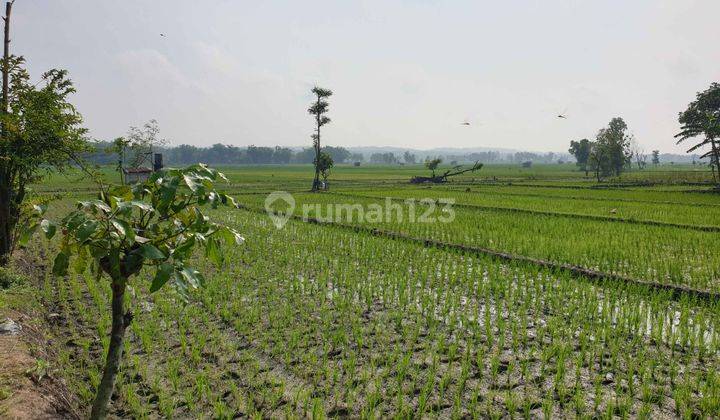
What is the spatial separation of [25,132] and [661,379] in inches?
342

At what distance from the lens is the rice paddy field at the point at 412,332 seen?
13.0 feet

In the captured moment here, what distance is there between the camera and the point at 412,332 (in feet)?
18.3

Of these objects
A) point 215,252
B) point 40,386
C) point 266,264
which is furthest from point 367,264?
point 215,252

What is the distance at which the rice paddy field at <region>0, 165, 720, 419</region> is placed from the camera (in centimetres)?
398

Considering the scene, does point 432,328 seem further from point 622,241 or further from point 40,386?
point 622,241

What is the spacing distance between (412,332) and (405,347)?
0.46 metres

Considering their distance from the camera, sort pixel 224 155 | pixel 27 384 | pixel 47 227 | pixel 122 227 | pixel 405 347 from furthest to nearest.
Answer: pixel 224 155 < pixel 405 347 < pixel 27 384 < pixel 47 227 < pixel 122 227

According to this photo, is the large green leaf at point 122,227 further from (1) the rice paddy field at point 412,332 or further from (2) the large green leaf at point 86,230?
(1) the rice paddy field at point 412,332

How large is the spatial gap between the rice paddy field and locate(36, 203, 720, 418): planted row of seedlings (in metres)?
0.02

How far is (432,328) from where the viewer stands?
5.57 metres

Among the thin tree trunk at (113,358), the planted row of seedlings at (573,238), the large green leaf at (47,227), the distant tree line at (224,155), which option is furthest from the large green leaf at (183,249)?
the distant tree line at (224,155)

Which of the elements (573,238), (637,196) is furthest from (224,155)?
(573,238)

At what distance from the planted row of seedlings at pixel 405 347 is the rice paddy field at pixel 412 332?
0.02m

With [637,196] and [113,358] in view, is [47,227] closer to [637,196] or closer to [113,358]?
[113,358]
